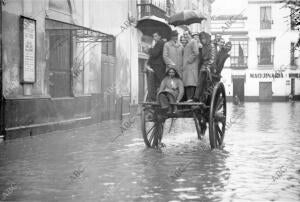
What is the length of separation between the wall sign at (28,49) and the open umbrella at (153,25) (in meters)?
3.34

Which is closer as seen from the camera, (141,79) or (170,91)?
(170,91)

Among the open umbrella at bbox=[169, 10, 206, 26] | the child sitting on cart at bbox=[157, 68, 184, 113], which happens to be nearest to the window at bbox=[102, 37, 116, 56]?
the open umbrella at bbox=[169, 10, 206, 26]

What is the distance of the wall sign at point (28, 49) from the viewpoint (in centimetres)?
1412

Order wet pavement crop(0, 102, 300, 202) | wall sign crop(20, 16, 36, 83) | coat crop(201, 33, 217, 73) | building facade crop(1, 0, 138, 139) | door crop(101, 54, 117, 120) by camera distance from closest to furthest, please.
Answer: wet pavement crop(0, 102, 300, 202), coat crop(201, 33, 217, 73), building facade crop(1, 0, 138, 139), wall sign crop(20, 16, 36, 83), door crop(101, 54, 117, 120)

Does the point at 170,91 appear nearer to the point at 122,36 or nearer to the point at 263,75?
the point at 122,36

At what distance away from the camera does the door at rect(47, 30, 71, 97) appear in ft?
53.8

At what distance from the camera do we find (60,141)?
42.6 ft

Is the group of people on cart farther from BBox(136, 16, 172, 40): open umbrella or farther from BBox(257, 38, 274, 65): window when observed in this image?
BBox(257, 38, 274, 65): window

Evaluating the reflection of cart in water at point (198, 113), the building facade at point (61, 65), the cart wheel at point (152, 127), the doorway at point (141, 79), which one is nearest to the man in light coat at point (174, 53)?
the reflection of cart in water at point (198, 113)

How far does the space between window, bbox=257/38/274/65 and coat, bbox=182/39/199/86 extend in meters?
47.4

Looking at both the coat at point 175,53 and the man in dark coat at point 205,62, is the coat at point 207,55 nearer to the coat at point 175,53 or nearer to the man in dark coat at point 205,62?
the man in dark coat at point 205,62

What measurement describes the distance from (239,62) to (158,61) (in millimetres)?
47299

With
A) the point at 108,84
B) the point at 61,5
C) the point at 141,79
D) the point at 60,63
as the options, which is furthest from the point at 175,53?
the point at 141,79

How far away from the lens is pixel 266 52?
57.3m
